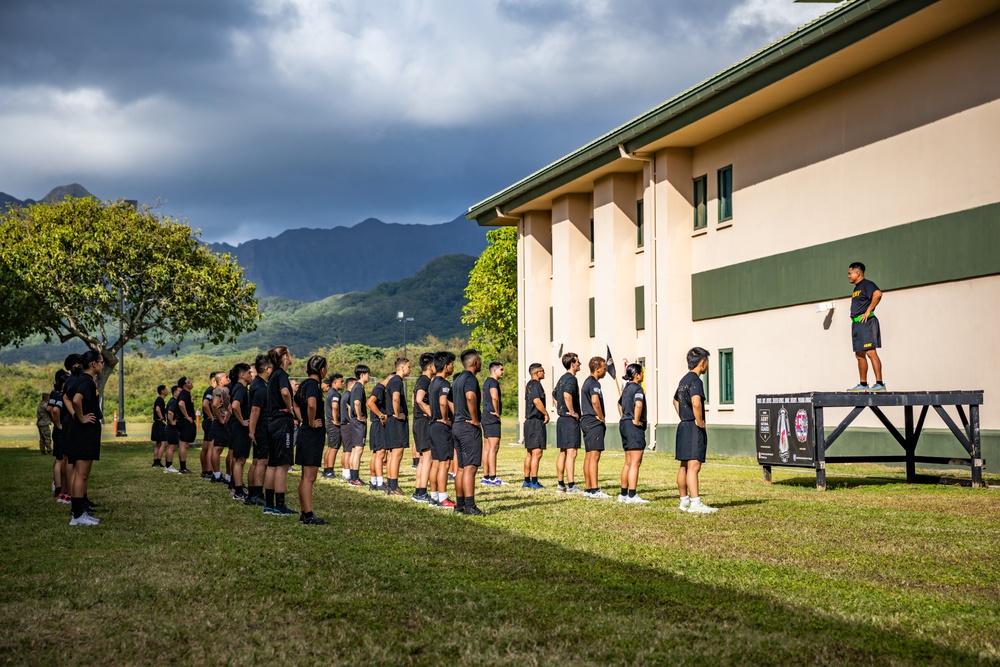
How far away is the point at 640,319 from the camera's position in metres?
31.3

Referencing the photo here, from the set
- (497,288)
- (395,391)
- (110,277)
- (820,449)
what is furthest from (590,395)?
(497,288)

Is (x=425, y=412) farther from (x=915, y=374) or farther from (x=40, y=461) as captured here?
(x=40, y=461)

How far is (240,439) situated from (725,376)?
50.2ft

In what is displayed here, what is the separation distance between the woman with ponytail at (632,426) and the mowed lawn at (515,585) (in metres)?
0.53

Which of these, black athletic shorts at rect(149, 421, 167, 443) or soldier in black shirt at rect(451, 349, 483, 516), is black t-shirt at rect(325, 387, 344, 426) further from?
soldier in black shirt at rect(451, 349, 483, 516)

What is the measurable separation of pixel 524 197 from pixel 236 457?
73.7ft

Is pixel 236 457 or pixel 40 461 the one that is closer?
pixel 236 457

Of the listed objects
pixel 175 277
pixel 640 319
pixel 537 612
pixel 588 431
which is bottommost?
pixel 537 612

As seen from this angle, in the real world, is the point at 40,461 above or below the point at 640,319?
below

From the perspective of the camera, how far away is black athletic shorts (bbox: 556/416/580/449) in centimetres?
1684

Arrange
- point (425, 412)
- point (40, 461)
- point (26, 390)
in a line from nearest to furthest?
1. point (425, 412)
2. point (40, 461)
3. point (26, 390)

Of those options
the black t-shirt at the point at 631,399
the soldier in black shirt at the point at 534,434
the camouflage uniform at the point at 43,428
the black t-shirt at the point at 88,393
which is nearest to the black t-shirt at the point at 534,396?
the soldier in black shirt at the point at 534,434

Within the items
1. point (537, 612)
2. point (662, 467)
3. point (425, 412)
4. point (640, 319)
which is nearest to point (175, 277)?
point (640, 319)

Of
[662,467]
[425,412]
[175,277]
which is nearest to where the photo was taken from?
[425,412]
